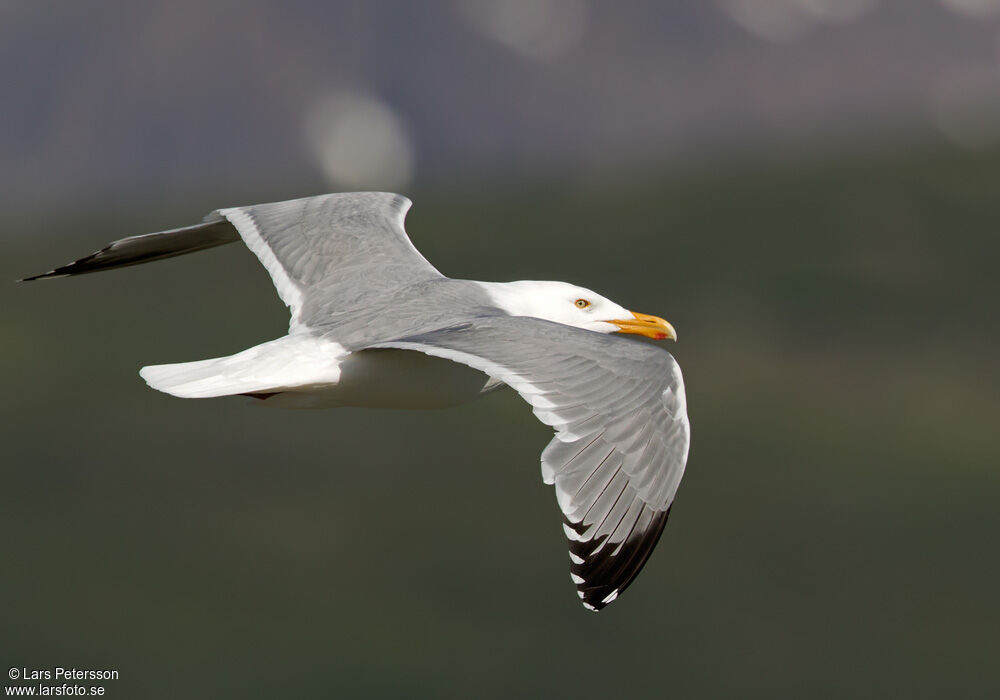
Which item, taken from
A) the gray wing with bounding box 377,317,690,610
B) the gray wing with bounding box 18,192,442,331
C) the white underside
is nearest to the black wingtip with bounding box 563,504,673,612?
the gray wing with bounding box 377,317,690,610

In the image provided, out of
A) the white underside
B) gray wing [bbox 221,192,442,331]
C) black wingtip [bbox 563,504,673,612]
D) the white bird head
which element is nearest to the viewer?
black wingtip [bbox 563,504,673,612]

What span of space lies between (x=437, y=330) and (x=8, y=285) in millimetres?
94949

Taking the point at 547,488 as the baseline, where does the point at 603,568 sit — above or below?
above

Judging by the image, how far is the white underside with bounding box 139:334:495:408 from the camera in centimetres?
469

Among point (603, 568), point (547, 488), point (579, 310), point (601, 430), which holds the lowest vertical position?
point (547, 488)

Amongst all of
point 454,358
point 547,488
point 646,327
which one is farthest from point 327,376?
point 547,488

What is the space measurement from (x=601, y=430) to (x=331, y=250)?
207cm

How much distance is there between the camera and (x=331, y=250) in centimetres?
584

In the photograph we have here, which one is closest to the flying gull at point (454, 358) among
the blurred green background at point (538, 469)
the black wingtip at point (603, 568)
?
the black wingtip at point (603, 568)

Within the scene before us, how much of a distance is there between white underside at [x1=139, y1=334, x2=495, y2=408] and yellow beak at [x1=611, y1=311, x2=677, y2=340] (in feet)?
2.66

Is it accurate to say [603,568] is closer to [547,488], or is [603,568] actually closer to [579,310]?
[579,310]

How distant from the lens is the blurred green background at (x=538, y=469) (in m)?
50.1

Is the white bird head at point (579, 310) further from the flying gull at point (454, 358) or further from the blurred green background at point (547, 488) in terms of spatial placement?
the blurred green background at point (547, 488)

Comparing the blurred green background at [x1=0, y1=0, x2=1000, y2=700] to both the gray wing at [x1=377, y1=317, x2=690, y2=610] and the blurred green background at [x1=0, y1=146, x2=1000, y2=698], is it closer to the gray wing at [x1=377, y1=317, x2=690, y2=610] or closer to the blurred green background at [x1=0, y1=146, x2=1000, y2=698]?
the blurred green background at [x1=0, y1=146, x2=1000, y2=698]
